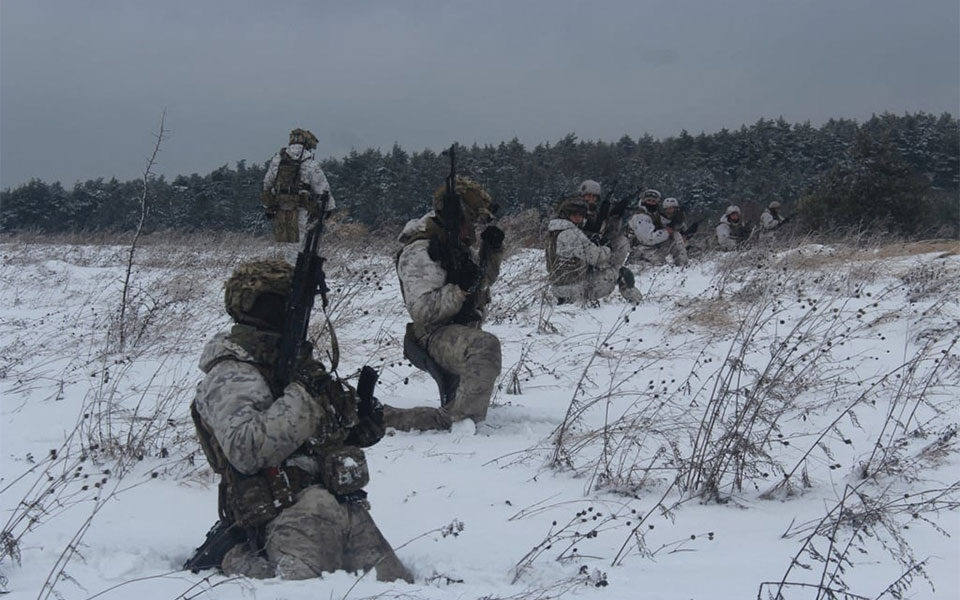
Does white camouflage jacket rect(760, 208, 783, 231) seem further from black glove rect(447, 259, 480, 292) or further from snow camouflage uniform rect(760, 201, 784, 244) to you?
black glove rect(447, 259, 480, 292)

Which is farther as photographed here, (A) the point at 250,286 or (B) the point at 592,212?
(B) the point at 592,212

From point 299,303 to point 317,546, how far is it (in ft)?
2.74

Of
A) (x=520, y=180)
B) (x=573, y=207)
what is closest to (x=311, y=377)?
(x=573, y=207)

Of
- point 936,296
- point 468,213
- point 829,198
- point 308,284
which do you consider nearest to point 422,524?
point 308,284

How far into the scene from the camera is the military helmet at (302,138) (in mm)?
8898

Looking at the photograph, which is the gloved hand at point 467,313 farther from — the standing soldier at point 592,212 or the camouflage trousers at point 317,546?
the standing soldier at point 592,212

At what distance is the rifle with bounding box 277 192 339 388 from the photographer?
2666mm

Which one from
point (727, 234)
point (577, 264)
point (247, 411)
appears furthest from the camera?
point (727, 234)

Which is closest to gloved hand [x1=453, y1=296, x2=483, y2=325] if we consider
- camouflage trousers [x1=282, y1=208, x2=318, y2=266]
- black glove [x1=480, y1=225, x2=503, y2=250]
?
black glove [x1=480, y1=225, x2=503, y2=250]

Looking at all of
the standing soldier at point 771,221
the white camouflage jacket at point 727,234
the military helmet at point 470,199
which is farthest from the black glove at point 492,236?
the standing soldier at point 771,221

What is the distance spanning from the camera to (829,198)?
16953 mm

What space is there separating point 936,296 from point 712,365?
2.66 meters

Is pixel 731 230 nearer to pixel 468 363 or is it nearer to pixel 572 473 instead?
pixel 468 363

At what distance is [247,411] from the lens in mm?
2557
